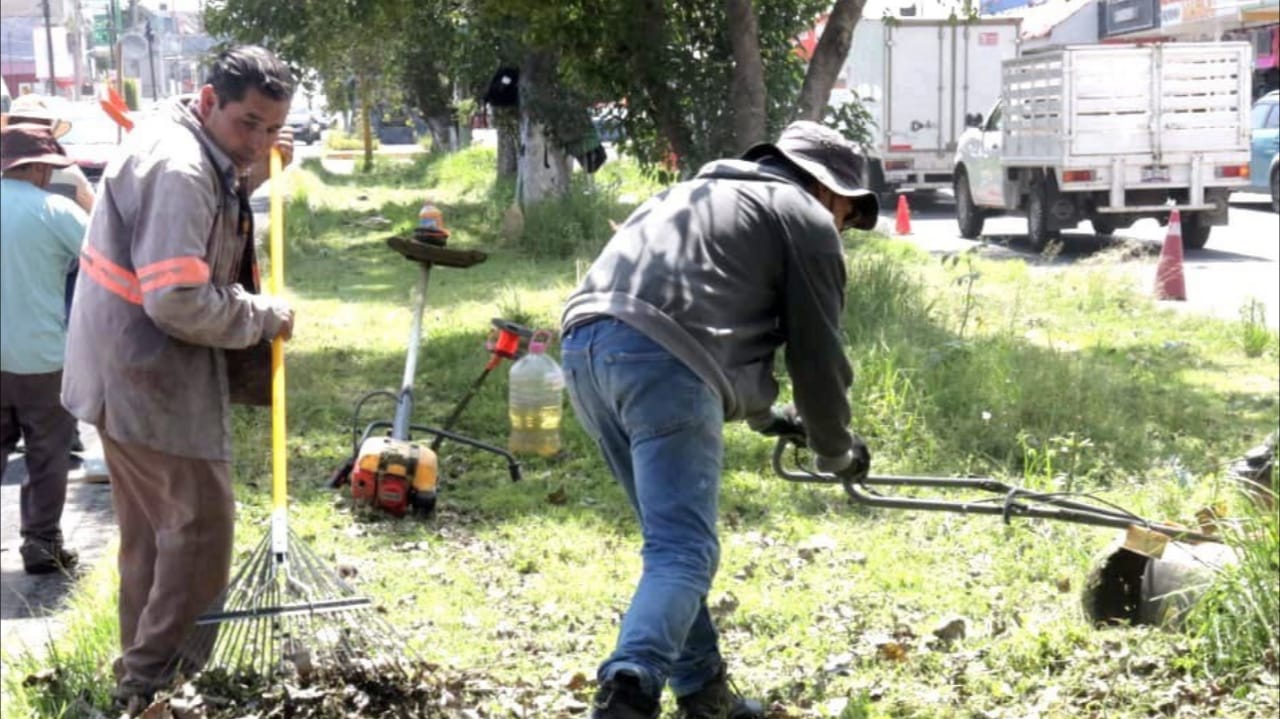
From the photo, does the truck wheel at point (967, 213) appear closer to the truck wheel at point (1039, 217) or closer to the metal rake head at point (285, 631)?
the truck wheel at point (1039, 217)

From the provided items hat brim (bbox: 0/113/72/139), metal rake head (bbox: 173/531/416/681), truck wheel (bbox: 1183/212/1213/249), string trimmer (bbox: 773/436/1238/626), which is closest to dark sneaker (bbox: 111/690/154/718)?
metal rake head (bbox: 173/531/416/681)

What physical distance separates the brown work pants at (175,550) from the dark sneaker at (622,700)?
137cm

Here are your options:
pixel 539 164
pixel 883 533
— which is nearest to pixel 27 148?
pixel 883 533

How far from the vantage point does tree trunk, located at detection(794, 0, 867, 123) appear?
11570 millimetres

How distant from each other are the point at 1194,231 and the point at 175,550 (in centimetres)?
1760

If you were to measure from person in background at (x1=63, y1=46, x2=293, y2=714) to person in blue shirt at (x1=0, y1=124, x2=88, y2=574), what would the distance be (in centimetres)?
300

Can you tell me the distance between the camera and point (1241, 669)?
5.16 meters

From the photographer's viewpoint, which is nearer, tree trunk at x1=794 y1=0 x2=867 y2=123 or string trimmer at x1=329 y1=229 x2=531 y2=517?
string trimmer at x1=329 y1=229 x2=531 y2=517

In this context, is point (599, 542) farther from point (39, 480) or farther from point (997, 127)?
point (997, 127)

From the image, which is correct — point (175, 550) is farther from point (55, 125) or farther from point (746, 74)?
point (746, 74)

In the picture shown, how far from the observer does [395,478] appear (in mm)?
8008

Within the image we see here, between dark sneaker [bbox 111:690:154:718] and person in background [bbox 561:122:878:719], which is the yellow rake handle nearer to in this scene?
dark sneaker [bbox 111:690:154:718]

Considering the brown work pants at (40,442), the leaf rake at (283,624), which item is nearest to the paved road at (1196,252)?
the brown work pants at (40,442)

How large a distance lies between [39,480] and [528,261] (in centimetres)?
1104
